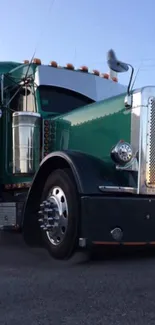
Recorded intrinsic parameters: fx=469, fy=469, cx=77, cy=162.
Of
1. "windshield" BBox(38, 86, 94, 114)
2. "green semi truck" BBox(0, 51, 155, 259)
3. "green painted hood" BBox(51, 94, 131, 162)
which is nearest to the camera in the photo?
"green semi truck" BBox(0, 51, 155, 259)

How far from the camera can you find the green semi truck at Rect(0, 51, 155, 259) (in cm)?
509

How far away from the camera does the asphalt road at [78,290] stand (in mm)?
3582

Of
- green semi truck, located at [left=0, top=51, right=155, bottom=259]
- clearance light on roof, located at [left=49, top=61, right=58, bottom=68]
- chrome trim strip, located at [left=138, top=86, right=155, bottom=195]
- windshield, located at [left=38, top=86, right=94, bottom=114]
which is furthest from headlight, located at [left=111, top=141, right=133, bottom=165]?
clearance light on roof, located at [left=49, top=61, right=58, bottom=68]

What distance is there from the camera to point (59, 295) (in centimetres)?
415

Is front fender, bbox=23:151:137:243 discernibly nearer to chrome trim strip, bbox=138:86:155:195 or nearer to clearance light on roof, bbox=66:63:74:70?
chrome trim strip, bbox=138:86:155:195

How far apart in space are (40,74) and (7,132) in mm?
1065

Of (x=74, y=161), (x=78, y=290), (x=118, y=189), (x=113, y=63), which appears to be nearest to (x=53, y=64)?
(x=113, y=63)

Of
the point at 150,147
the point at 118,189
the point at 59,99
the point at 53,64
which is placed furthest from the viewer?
the point at 53,64

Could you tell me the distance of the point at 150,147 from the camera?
5250mm

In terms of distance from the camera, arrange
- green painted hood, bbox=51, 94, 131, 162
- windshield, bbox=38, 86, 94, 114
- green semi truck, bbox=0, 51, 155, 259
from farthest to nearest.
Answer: windshield, bbox=38, 86, 94, 114 < green painted hood, bbox=51, 94, 131, 162 < green semi truck, bbox=0, 51, 155, 259

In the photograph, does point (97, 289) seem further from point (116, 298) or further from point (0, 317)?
point (0, 317)

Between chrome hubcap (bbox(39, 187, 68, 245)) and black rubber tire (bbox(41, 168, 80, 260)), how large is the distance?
9 cm

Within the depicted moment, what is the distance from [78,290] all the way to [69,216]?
1.12 meters

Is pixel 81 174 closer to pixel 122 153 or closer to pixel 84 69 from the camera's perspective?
pixel 122 153
